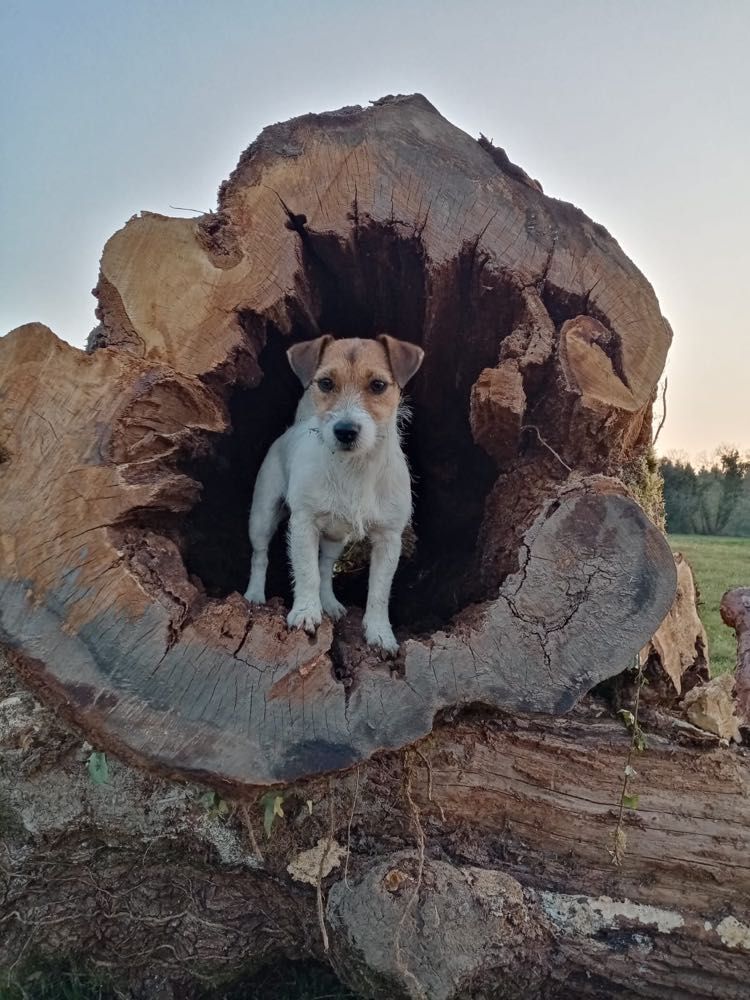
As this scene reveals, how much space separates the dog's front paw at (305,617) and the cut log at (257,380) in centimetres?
11

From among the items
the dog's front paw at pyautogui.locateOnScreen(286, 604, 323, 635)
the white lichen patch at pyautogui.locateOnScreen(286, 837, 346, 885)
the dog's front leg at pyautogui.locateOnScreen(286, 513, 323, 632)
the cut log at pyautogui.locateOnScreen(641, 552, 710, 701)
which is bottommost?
the white lichen patch at pyautogui.locateOnScreen(286, 837, 346, 885)

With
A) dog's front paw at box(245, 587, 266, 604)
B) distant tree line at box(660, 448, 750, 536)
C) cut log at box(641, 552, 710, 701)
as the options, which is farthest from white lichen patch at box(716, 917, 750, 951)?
distant tree line at box(660, 448, 750, 536)

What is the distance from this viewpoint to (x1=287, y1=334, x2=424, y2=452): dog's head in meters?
3.87

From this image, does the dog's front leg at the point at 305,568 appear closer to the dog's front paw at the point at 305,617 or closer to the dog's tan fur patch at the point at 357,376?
the dog's front paw at the point at 305,617

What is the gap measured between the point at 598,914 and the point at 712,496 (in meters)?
31.8

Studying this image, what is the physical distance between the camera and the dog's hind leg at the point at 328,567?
454 cm

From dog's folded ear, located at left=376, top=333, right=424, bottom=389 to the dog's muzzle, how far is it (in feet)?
1.66

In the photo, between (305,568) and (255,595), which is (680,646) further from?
(255,595)

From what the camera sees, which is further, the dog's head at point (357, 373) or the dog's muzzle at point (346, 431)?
the dog's head at point (357, 373)

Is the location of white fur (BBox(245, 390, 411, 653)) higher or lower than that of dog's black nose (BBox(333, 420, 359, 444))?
lower

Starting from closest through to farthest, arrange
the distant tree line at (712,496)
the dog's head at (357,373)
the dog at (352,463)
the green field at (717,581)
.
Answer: the dog at (352,463) < the dog's head at (357,373) < the green field at (717,581) < the distant tree line at (712,496)

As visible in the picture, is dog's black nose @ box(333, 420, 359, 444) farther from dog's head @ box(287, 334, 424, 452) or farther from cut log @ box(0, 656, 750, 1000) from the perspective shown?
cut log @ box(0, 656, 750, 1000)

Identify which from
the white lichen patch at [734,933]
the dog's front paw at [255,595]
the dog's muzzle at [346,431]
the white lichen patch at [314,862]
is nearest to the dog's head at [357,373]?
the dog's muzzle at [346,431]

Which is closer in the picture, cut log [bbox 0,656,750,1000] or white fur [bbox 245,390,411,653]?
cut log [bbox 0,656,750,1000]
